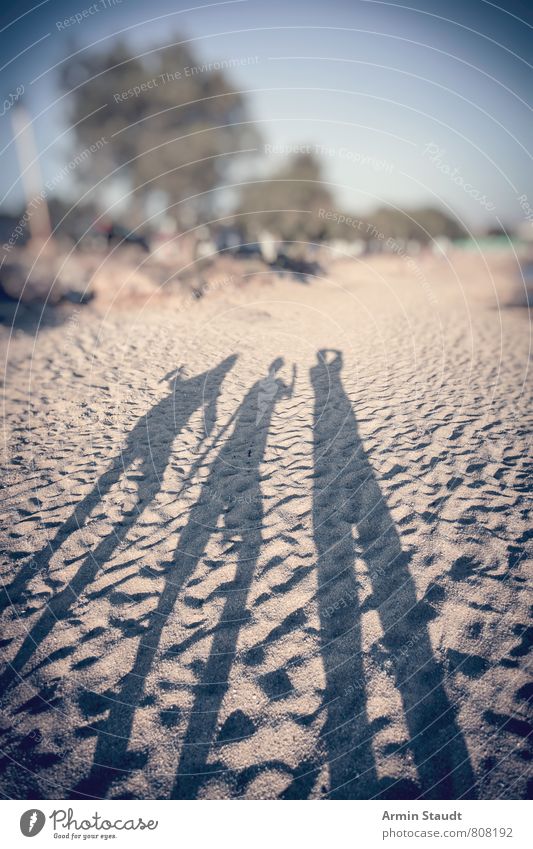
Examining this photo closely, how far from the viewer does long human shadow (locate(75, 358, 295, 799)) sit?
3.04m

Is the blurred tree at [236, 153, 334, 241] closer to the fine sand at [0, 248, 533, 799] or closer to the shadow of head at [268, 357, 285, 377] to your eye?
the shadow of head at [268, 357, 285, 377]

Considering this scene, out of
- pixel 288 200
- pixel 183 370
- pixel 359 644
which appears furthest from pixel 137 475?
pixel 288 200

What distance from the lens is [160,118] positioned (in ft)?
86.0

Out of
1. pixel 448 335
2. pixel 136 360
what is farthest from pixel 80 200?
pixel 448 335

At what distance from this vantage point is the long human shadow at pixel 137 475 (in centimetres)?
417

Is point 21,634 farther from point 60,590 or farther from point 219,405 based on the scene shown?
point 219,405

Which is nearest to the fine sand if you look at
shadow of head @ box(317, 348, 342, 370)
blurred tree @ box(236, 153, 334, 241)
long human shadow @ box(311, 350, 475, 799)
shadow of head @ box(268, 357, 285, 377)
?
long human shadow @ box(311, 350, 475, 799)

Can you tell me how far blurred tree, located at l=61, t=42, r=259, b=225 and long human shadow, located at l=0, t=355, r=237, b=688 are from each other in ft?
73.1

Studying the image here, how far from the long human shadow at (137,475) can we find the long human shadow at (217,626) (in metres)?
0.91

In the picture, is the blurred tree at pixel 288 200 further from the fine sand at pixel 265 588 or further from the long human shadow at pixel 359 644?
the long human shadow at pixel 359 644

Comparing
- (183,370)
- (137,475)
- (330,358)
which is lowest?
(137,475)

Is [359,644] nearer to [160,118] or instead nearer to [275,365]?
[275,365]

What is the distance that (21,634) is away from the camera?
4.03 metres

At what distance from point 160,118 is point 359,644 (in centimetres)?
3345
